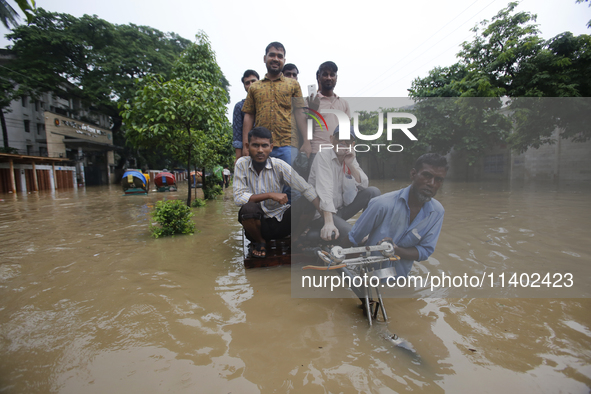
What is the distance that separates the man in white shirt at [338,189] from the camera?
2375 mm

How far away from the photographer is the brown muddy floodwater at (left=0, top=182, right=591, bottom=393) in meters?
1.61

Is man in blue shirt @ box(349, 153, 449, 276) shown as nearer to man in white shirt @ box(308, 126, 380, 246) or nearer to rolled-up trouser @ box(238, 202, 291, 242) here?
man in white shirt @ box(308, 126, 380, 246)

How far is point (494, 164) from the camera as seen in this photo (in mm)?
2600

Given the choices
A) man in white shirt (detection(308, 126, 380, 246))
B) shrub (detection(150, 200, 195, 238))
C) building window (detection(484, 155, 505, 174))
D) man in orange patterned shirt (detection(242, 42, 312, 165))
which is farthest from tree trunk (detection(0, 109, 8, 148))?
building window (detection(484, 155, 505, 174))

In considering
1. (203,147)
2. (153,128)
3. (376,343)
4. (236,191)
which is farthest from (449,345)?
(203,147)

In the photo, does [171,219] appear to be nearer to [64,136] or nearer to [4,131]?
[64,136]

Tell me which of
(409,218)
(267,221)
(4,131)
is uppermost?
(4,131)

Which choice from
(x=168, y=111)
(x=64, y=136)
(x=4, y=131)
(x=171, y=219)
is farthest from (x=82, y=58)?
(x=171, y=219)

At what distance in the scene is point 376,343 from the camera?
75.6 inches

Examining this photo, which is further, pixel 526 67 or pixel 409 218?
pixel 526 67

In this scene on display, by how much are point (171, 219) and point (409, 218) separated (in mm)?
4085

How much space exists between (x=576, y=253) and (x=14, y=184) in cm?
2173

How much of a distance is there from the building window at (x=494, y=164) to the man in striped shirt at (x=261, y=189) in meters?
1.75

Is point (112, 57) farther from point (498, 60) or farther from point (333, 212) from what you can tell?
point (333, 212)
